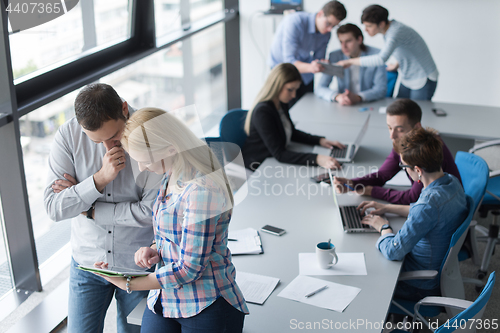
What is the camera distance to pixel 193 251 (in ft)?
4.68

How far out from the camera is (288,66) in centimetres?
323

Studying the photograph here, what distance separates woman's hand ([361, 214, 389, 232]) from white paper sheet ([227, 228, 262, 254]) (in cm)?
58

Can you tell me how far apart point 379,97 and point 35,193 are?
3133 millimetres

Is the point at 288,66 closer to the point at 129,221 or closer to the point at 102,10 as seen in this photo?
the point at 102,10

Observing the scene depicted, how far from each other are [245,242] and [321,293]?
1.65 feet

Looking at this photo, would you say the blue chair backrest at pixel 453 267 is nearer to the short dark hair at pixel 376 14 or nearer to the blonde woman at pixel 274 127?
the blonde woman at pixel 274 127

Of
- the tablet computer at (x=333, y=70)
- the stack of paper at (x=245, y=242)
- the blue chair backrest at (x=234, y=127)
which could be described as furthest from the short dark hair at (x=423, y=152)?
the tablet computer at (x=333, y=70)

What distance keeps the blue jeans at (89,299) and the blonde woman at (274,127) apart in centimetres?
159

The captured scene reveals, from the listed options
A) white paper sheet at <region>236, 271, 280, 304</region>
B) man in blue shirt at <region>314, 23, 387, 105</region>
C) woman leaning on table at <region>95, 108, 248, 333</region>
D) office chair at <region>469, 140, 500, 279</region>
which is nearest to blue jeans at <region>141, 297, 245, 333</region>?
woman leaning on table at <region>95, 108, 248, 333</region>

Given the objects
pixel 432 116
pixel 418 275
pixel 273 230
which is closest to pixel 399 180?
pixel 418 275

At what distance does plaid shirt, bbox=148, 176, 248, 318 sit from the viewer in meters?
1.42

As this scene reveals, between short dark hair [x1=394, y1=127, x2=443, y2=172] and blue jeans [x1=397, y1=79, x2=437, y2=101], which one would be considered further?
blue jeans [x1=397, y1=79, x2=437, y2=101]

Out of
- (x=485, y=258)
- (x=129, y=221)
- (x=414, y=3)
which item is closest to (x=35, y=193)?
(x=129, y=221)

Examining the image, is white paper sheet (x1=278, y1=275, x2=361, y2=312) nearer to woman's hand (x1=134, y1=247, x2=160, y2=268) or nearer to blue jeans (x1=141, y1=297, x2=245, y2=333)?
blue jeans (x1=141, y1=297, x2=245, y2=333)
